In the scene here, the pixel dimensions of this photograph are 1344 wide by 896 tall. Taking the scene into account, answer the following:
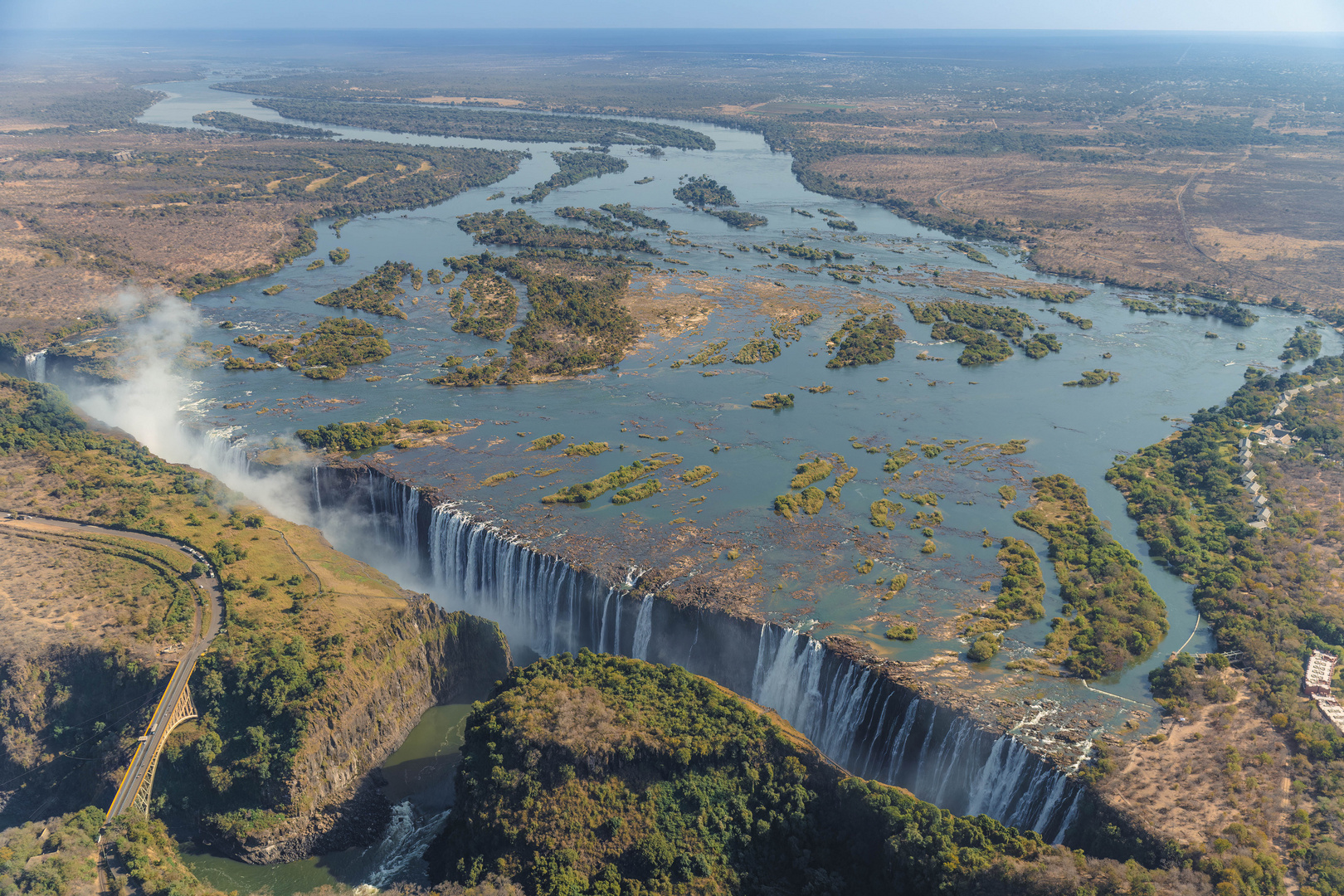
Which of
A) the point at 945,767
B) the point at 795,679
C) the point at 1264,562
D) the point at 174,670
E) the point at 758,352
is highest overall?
the point at 758,352

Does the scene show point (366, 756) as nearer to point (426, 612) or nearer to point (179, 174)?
point (426, 612)

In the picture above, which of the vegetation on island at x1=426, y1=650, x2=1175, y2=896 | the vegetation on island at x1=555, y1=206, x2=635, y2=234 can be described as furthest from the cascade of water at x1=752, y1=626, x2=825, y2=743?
the vegetation on island at x1=555, y1=206, x2=635, y2=234

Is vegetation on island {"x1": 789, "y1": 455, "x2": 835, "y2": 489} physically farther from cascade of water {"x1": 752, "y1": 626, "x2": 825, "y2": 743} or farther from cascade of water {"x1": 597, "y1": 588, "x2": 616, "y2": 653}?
cascade of water {"x1": 597, "y1": 588, "x2": 616, "y2": 653}

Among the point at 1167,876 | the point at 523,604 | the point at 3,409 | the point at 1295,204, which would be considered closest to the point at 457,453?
the point at 523,604

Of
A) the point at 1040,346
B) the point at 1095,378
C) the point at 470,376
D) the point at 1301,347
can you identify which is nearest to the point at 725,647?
the point at 470,376

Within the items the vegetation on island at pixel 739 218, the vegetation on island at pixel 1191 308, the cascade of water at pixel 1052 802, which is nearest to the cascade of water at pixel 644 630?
the cascade of water at pixel 1052 802

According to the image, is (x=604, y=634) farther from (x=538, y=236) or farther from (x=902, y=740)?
(x=538, y=236)
